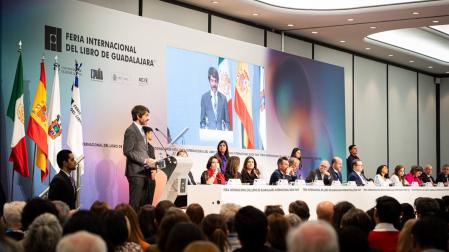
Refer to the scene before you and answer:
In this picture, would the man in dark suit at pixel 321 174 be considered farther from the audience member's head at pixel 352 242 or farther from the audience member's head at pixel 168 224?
the audience member's head at pixel 352 242

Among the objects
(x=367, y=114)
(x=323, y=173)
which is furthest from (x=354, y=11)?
(x=367, y=114)

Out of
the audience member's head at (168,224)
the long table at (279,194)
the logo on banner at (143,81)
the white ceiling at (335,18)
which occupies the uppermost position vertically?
the white ceiling at (335,18)

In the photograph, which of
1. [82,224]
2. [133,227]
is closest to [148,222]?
[133,227]

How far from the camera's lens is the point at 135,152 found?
8.91 m

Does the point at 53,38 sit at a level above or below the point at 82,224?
above

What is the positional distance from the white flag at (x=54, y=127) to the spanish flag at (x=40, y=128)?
0.10 meters

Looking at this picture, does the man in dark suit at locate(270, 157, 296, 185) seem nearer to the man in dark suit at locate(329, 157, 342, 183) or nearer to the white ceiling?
the man in dark suit at locate(329, 157, 342, 183)

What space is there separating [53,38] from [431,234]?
6.61m

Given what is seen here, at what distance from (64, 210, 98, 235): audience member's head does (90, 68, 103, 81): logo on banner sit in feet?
20.4

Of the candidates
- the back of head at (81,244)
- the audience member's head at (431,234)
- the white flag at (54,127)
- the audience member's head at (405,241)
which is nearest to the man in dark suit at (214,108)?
the white flag at (54,127)

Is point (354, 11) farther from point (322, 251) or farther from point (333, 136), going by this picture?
point (322, 251)

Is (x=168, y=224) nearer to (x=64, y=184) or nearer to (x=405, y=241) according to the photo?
(x=405, y=241)

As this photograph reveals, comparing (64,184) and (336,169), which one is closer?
(64,184)

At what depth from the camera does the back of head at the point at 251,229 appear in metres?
3.75
